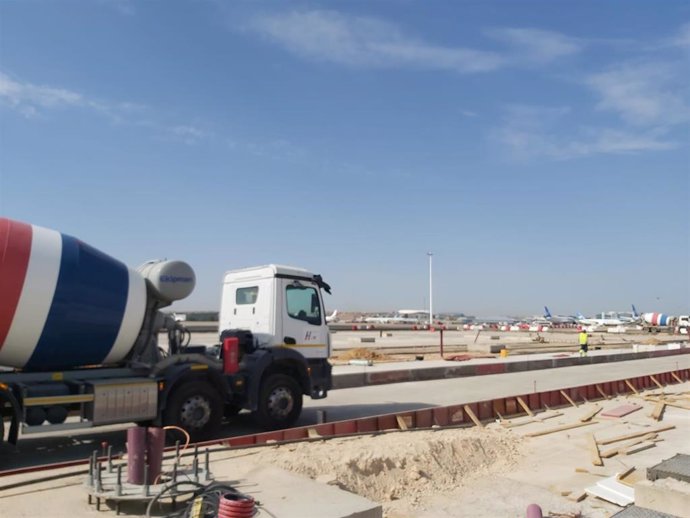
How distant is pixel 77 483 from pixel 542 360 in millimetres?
25288

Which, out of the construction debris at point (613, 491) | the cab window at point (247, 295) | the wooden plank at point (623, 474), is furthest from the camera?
the cab window at point (247, 295)

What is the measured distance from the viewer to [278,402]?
1127cm

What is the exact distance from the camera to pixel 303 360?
11516 mm

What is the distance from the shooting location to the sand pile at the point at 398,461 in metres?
8.07

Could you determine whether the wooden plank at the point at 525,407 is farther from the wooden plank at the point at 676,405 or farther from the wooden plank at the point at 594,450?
the wooden plank at the point at 676,405

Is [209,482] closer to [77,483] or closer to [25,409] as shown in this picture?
[77,483]

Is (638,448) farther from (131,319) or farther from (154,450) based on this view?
(131,319)

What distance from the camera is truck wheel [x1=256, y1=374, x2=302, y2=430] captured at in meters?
11.0

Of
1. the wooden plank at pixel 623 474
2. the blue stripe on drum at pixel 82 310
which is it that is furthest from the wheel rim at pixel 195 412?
the wooden plank at pixel 623 474

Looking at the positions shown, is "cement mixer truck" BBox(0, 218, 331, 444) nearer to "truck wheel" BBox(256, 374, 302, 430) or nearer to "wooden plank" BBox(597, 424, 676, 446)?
"truck wheel" BBox(256, 374, 302, 430)

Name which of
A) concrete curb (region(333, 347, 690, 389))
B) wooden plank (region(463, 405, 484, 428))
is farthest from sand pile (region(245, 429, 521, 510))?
concrete curb (region(333, 347, 690, 389))

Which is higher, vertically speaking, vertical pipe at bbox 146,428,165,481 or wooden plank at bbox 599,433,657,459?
vertical pipe at bbox 146,428,165,481

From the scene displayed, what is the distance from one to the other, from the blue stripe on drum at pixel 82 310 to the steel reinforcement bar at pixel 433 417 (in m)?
1.69

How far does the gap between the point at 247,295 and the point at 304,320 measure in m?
1.26
